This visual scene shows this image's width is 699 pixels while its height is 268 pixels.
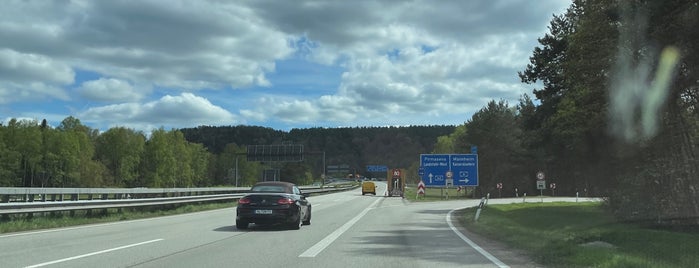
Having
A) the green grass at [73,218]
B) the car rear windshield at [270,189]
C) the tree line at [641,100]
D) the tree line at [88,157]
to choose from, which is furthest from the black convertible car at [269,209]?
the tree line at [88,157]

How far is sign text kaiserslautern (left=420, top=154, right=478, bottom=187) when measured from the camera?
47.6 meters

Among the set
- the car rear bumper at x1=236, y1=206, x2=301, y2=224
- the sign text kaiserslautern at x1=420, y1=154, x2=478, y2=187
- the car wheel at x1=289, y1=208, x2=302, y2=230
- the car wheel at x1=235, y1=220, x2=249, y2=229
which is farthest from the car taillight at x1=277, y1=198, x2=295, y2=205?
the sign text kaiserslautern at x1=420, y1=154, x2=478, y2=187

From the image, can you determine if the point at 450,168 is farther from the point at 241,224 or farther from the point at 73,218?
the point at 73,218

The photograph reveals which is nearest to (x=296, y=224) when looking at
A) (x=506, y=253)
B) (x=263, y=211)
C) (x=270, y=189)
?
(x=263, y=211)

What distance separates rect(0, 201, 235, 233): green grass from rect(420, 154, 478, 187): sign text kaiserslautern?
23.9 m

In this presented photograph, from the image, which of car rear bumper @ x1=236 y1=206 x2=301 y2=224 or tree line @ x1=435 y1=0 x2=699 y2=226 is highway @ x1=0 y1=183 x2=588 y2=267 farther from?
tree line @ x1=435 y1=0 x2=699 y2=226

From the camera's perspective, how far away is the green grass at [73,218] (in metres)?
17.6

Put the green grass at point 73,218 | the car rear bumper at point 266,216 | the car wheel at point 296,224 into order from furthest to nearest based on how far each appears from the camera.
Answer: the car wheel at point 296,224, the car rear bumper at point 266,216, the green grass at point 73,218

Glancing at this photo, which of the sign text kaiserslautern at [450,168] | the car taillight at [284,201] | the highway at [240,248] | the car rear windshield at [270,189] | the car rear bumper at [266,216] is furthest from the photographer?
the sign text kaiserslautern at [450,168]

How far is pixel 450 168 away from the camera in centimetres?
4822

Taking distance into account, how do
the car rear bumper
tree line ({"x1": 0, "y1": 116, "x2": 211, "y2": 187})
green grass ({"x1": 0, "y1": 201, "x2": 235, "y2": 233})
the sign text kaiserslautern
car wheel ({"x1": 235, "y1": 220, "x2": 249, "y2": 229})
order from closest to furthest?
green grass ({"x1": 0, "y1": 201, "x2": 235, "y2": 233}), the car rear bumper, car wheel ({"x1": 235, "y1": 220, "x2": 249, "y2": 229}), the sign text kaiserslautern, tree line ({"x1": 0, "y1": 116, "x2": 211, "y2": 187})

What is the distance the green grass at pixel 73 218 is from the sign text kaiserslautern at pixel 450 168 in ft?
78.3

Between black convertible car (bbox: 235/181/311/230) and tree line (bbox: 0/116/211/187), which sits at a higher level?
tree line (bbox: 0/116/211/187)

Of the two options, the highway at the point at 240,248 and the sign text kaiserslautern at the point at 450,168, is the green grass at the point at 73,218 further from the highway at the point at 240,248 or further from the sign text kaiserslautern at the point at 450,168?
the sign text kaiserslautern at the point at 450,168
